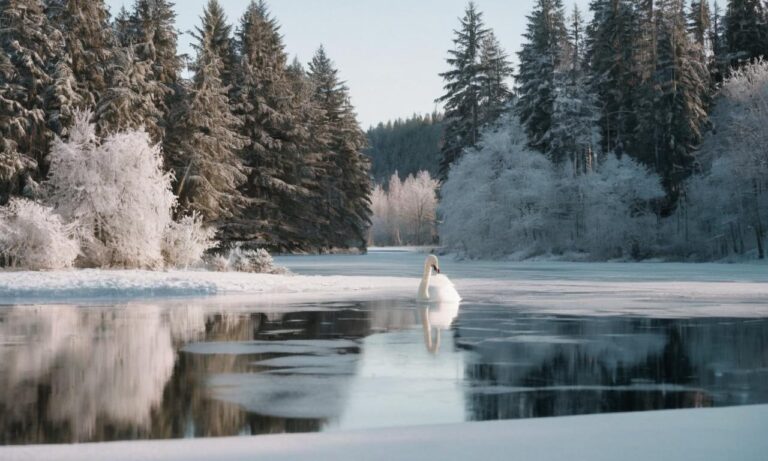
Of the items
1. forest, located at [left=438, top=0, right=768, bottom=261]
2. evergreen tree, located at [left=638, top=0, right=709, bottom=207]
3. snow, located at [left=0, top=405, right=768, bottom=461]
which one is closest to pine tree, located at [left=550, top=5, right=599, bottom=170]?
forest, located at [left=438, top=0, right=768, bottom=261]

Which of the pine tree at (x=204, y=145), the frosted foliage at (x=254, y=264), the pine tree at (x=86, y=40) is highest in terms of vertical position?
the pine tree at (x=86, y=40)

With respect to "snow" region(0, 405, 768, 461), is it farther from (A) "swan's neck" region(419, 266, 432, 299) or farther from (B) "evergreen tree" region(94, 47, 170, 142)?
(B) "evergreen tree" region(94, 47, 170, 142)

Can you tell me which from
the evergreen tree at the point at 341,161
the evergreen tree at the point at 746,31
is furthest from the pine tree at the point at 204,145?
the evergreen tree at the point at 746,31

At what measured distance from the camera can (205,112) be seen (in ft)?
171

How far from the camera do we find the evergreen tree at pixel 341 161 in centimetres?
7988

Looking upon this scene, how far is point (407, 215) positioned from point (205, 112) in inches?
3788

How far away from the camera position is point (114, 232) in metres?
34.2

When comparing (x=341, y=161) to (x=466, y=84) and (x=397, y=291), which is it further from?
(x=397, y=291)

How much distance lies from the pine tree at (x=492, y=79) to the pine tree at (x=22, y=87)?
4405 cm

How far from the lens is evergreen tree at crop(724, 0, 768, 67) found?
63125mm

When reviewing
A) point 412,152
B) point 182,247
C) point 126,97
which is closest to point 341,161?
point 126,97

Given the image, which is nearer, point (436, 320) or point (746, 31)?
point (436, 320)

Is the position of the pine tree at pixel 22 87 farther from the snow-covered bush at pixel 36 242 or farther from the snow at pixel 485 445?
the snow at pixel 485 445

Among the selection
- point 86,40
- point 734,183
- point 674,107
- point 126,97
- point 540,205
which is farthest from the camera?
point 540,205
